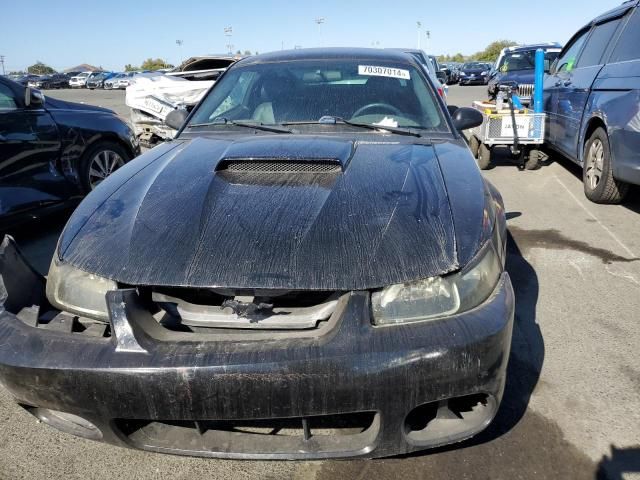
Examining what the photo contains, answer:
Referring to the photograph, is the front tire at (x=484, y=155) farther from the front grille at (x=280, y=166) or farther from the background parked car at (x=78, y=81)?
the background parked car at (x=78, y=81)

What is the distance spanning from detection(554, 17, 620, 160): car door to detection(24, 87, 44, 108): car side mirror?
5524 millimetres

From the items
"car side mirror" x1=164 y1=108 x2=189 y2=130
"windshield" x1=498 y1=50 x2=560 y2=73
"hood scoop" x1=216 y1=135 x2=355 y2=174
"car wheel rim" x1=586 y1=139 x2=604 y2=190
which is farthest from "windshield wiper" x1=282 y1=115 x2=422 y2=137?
"windshield" x1=498 y1=50 x2=560 y2=73

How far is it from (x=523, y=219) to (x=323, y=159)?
3.43 metres

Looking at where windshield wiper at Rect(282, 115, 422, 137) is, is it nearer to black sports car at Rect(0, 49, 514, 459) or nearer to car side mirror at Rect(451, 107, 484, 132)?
car side mirror at Rect(451, 107, 484, 132)

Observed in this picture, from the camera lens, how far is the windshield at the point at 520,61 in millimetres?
12961

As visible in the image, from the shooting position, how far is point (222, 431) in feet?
5.94

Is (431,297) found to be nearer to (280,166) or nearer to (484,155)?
(280,166)

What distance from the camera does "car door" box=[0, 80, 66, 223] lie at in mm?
4324

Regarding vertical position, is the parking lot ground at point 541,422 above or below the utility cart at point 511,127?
below

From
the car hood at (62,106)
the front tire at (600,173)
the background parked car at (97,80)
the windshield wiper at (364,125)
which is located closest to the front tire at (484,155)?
the front tire at (600,173)

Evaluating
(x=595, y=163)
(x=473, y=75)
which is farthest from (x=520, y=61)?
(x=473, y=75)

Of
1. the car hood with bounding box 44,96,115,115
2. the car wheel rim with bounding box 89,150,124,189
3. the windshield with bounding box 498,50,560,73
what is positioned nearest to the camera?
the car hood with bounding box 44,96,115,115

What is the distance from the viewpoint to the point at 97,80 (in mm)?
44219

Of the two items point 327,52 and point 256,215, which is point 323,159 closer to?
point 256,215
